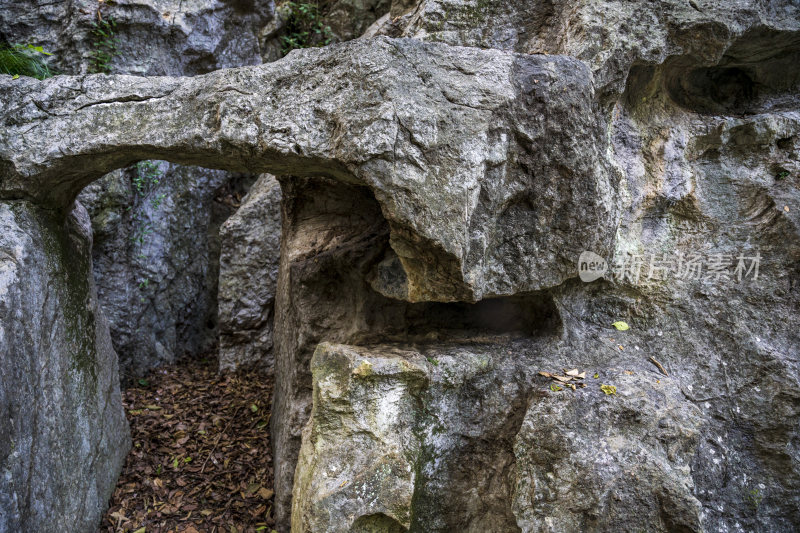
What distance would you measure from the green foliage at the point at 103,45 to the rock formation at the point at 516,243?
2058mm

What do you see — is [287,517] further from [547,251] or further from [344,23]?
[344,23]

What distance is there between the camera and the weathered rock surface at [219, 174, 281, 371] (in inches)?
189

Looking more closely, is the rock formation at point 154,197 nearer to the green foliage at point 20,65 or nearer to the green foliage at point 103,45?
the green foliage at point 103,45

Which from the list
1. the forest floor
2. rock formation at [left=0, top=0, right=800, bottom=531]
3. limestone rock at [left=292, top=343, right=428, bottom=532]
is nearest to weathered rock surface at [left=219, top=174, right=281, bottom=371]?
the forest floor

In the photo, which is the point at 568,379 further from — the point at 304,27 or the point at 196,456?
the point at 304,27

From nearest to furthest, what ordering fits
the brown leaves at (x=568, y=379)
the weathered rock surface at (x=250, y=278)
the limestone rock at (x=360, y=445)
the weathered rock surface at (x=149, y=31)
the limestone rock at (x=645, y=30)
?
the limestone rock at (x=360, y=445), the brown leaves at (x=568, y=379), the limestone rock at (x=645, y=30), the weathered rock surface at (x=149, y=31), the weathered rock surface at (x=250, y=278)

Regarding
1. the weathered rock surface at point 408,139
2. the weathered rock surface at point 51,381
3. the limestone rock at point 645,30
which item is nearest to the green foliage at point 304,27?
the limestone rock at point 645,30

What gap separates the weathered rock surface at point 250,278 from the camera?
481 cm

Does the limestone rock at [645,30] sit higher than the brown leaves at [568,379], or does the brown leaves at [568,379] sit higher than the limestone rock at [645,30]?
the limestone rock at [645,30]

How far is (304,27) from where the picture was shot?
576 centimetres

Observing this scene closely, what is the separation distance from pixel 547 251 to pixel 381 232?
0.93 meters

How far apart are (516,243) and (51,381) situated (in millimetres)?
2527

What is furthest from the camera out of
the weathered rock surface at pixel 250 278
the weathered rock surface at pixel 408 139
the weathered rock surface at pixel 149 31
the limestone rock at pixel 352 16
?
the limestone rock at pixel 352 16

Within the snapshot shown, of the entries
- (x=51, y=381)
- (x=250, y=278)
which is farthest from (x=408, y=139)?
(x=250, y=278)
